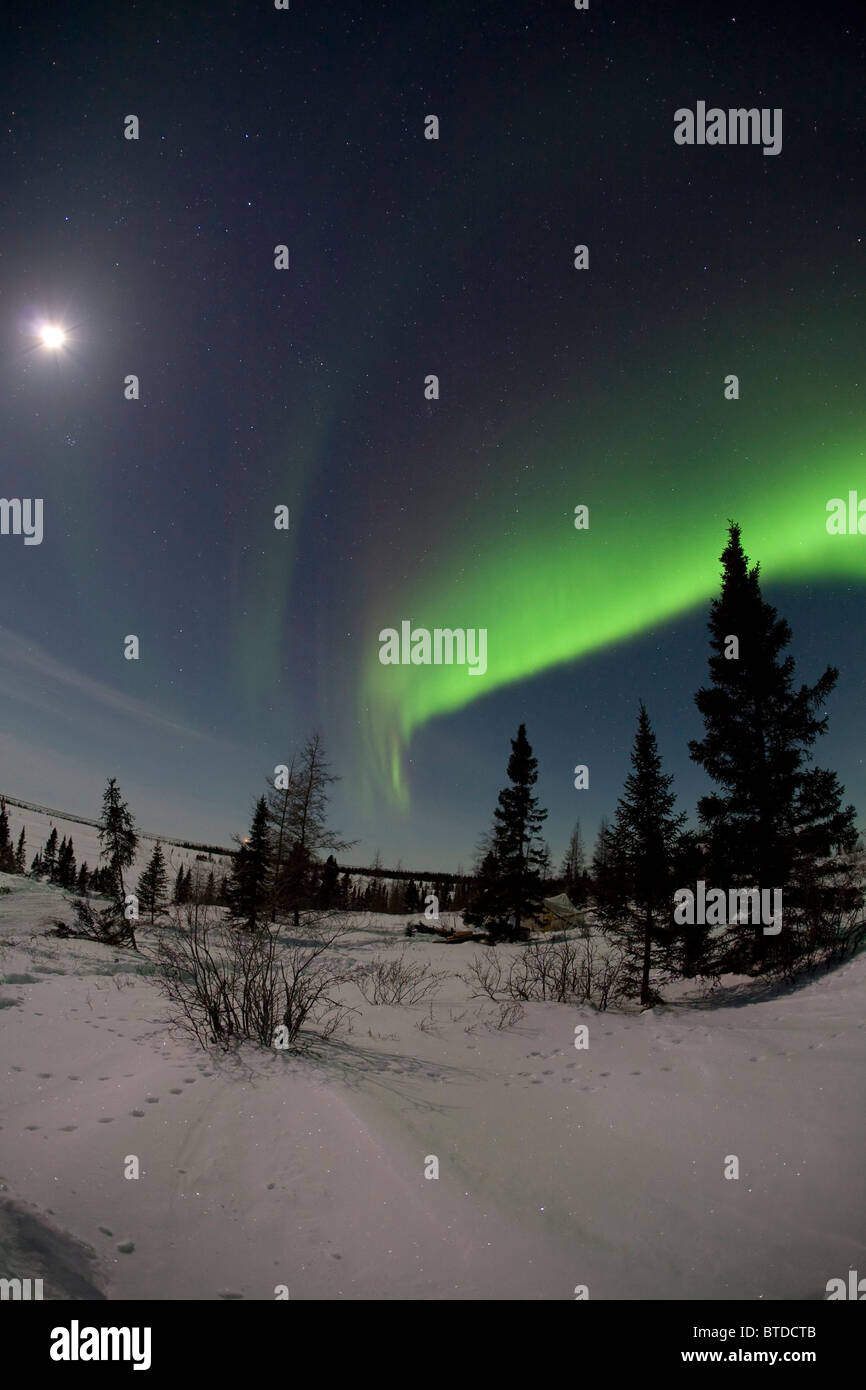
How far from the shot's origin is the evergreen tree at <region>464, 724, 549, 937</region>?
31.6 m

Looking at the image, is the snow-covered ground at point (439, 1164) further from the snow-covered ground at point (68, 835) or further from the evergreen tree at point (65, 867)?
the snow-covered ground at point (68, 835)

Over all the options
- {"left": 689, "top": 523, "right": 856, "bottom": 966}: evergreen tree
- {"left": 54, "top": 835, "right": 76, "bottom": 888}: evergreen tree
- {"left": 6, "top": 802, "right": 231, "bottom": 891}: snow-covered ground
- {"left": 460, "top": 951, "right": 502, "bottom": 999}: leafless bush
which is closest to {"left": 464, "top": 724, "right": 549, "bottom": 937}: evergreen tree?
{"left": 460, "top": 951, "right": 502, "bottom": 999}: leafless bush

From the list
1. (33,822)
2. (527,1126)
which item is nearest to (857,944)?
(527,1126)

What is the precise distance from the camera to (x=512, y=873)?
105 feet

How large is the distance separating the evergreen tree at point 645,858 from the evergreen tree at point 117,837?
19.1m

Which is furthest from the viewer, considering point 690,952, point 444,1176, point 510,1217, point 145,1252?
point 690,952

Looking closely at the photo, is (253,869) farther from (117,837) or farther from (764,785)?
(764,785)

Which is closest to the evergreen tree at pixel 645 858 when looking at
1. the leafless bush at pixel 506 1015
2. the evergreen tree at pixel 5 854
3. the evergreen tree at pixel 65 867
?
the leafless bush at pixel 506 1015

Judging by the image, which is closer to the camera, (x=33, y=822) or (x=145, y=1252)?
(x=145, y=1252)

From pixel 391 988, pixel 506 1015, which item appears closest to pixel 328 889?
pixel 391 988

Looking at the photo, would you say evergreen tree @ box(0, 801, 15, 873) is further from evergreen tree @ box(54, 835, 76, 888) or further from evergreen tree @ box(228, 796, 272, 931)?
evergreen tree @ box(228, 796, 272, 931)
